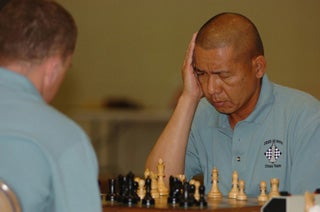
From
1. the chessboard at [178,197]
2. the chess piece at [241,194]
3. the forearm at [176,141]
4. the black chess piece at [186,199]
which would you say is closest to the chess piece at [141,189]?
the chessboard at [178,197]

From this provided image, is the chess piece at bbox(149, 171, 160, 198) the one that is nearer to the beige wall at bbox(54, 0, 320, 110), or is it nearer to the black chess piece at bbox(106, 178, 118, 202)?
the black chess piece at bbox(106, 178, 118, 202)

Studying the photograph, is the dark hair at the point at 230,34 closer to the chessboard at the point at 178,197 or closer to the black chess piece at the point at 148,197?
the chessboard at the point at 178,197

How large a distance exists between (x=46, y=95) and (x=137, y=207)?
65cm

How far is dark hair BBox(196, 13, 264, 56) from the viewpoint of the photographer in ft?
11.3

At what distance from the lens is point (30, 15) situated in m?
2.22

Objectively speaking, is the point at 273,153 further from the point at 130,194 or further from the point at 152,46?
the point at 152,46

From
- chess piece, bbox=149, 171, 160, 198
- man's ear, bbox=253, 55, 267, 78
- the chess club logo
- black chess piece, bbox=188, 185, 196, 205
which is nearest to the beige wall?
man's ear, bbox=253, 55, 267, 78

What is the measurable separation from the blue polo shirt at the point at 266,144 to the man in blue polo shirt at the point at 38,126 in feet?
4.45

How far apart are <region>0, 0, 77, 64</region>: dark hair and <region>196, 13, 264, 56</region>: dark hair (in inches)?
49.9

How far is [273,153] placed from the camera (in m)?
3.44

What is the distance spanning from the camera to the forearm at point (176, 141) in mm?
3648

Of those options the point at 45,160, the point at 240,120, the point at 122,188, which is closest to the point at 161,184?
the point at 122,188

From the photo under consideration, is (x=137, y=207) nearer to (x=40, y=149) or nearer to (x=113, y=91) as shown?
(x=40, y=149)

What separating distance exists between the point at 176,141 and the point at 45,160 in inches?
62.5
